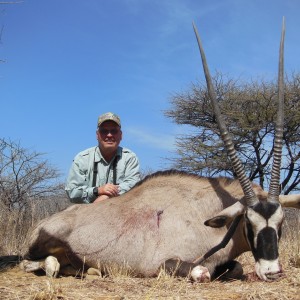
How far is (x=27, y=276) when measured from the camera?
453 cm

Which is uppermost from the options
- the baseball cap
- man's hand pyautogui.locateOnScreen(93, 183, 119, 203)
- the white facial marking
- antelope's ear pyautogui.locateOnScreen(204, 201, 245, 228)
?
the baseball cap

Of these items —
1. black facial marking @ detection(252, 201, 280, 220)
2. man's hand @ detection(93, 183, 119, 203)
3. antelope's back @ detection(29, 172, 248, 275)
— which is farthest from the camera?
man's hand @ detection(93, 183, 119, 203)

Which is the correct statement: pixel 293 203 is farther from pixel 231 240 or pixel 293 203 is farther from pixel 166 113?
pixel 166 113

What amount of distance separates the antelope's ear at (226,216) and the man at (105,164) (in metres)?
1.59

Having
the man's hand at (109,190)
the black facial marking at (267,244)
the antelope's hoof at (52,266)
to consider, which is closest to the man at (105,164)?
the man's hand at (109,190)

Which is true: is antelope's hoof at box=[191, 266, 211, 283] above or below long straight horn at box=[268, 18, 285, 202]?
below

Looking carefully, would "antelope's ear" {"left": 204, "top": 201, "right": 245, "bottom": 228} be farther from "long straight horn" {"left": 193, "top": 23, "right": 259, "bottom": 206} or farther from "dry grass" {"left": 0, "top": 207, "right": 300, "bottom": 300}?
"dry grass" {"left": 0, "top": 207, "right": 300, "bottom": 300}

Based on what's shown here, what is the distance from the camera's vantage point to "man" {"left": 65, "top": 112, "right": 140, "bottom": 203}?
18.3ft

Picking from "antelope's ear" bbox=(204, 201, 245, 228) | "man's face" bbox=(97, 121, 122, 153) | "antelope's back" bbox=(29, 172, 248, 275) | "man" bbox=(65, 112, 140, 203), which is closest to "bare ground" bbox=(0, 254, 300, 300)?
"antelope's back" bbox=(29, 172, 248, 275)

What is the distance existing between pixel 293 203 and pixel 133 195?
58.0 inches

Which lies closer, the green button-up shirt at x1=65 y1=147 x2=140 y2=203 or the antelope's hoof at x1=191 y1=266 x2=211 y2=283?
the antelope's hoof at x1=191 y1=266 x2=211 y2=283

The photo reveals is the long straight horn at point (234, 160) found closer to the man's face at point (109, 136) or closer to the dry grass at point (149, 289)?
the dry grass at point (149, 289)

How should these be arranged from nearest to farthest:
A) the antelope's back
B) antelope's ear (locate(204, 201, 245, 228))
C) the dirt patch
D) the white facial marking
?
the dirt patch < the white facial marking < antelope's ear (locate(204, 201, 245, 228)) < the antelope's back

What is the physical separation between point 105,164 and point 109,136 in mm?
323
